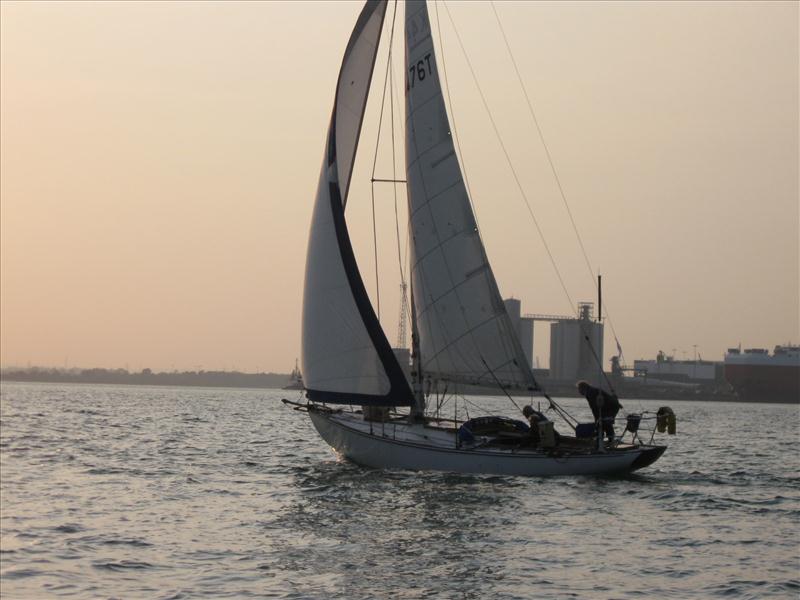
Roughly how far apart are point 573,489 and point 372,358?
19.6 feet

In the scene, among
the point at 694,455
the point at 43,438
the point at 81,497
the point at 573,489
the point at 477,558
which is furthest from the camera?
the point at 43,438

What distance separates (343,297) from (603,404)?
7.28 meters

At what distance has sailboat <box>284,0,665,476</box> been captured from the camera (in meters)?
30.5

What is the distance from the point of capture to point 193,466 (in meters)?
36.5

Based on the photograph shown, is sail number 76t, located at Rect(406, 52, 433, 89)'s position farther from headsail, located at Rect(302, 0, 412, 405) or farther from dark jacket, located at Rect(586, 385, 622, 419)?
dark jacket, located at Rect(586, 385, 622, 419)

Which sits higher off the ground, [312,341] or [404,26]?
[404,26]

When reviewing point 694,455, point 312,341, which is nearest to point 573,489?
point 312,341

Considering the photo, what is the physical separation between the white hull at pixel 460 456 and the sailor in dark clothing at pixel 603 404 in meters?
0.86

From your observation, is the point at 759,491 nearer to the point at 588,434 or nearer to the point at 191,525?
the point at 588,434

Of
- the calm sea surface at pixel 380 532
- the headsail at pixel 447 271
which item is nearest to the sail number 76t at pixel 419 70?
the headsail at pixel 447 271

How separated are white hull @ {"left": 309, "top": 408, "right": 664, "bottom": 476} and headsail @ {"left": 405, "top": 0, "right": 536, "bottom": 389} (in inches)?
76.1

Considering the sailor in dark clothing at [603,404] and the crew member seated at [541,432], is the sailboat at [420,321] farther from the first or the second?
the sailor in dark clothing at [603,404]

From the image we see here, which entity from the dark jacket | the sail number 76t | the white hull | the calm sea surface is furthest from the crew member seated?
the sail number 76t

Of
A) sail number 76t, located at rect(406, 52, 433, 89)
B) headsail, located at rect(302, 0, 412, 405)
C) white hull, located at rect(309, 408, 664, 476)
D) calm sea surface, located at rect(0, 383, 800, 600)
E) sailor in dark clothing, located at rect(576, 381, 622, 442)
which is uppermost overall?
sail number 76t, located at rect(406, 52, 433, 89)
